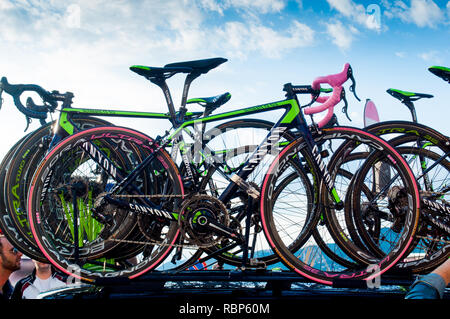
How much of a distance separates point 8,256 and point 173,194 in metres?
1.66

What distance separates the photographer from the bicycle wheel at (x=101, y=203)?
253 centimetres

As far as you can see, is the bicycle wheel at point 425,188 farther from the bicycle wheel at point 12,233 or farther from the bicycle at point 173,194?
the bicycle wheel at point 12,233

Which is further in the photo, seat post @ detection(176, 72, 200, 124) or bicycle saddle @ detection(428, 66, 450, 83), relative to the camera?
bicycle saddle @ detection(428, 66, 450, 83)

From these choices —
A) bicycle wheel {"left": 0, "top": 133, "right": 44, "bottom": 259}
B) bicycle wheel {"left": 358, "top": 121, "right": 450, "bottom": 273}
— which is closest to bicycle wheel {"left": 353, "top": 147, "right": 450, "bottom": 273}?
bicycle wheel {"left": 358, "top": 121, "right": 450, "bottom": 273}

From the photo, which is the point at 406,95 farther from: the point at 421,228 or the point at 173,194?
the point at 173,194

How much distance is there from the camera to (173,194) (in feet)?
9.00

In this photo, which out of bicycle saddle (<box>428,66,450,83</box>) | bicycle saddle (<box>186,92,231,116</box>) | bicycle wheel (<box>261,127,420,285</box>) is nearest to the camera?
bicycle wheel (<box>261,127,420,285</box>)

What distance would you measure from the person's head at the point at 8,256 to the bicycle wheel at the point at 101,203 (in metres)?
0.60

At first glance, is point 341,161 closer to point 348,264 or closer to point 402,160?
point 402,160

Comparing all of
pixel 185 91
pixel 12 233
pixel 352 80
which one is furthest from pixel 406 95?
pixel 12 233

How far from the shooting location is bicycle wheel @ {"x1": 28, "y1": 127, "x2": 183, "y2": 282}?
2527 millimetres

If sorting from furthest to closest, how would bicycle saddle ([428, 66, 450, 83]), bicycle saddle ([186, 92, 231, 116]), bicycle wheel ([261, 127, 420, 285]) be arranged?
bicycle saddle ([186, 92, 231, 116])
bicycle saddle ([428, 66, 450, 83])
bicycle wheel ([261, 127, 420, 285])

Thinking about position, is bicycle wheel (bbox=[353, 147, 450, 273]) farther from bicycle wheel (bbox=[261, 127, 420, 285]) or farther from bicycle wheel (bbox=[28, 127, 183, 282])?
bicycle wheel (bbox=[28, 127, 183, 282])
